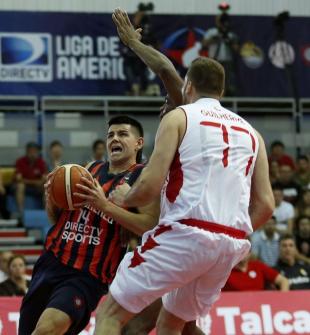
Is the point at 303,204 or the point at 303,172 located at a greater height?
the point at 303,172

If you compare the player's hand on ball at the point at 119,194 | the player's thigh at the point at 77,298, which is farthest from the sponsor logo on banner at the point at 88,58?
the player's hand on ball at the point at 119,194

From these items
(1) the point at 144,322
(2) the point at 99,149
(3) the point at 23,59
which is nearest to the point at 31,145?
(2) the point at 99,149

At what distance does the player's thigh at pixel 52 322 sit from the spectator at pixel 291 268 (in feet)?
21.5

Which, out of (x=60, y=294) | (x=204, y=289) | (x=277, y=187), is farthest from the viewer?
(x=277, y=187)

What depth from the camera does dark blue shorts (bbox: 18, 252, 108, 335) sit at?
723cm

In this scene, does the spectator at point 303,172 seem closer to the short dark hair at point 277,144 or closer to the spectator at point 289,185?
the spectator at point 289,185

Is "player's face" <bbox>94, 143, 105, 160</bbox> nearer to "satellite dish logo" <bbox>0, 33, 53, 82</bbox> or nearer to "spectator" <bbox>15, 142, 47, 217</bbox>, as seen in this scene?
"spectator" <bbox>15, 142, 47, 217</bbox>

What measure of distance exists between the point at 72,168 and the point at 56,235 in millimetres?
633

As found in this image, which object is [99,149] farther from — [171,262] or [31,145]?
[171,262]

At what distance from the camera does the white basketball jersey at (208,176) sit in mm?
6477

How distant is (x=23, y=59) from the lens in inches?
733

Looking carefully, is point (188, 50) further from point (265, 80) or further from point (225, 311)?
point (225, 311)

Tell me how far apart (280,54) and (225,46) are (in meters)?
1.57

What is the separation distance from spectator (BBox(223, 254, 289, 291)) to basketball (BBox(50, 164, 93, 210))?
5555mm
